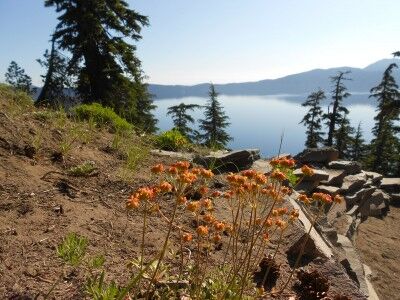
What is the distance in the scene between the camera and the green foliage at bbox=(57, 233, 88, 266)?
10.0ft

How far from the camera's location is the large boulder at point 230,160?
7.60 metres

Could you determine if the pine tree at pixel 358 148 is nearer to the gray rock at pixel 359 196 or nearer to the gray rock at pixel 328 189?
the gray rock at pixel 359 196

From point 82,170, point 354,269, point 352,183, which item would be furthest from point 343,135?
point 82,170

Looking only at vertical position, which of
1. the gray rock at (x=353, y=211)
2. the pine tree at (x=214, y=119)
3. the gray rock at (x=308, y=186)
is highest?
A: the gray rock at (x=308, y=186)

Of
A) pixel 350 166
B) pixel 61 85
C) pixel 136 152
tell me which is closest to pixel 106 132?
pixel 136 152

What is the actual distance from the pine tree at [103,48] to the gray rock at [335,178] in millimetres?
10167

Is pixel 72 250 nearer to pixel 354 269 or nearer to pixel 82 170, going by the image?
pixel 82 170

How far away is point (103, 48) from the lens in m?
19.5

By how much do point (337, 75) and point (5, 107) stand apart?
33.9 m

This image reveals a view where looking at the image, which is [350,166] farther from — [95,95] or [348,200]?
[95,95]

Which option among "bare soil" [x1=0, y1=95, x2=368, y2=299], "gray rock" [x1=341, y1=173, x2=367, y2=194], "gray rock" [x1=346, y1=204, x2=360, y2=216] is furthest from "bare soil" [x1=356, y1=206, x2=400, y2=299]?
"bare soil" [x1=0, y1=95, x2=368, y2=299]

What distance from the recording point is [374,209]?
1348cm

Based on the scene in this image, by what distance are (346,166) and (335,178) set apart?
175cm

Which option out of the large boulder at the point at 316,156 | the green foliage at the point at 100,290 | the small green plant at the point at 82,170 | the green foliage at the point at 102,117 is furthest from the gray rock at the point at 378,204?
the green foliage at the point at 100,290
